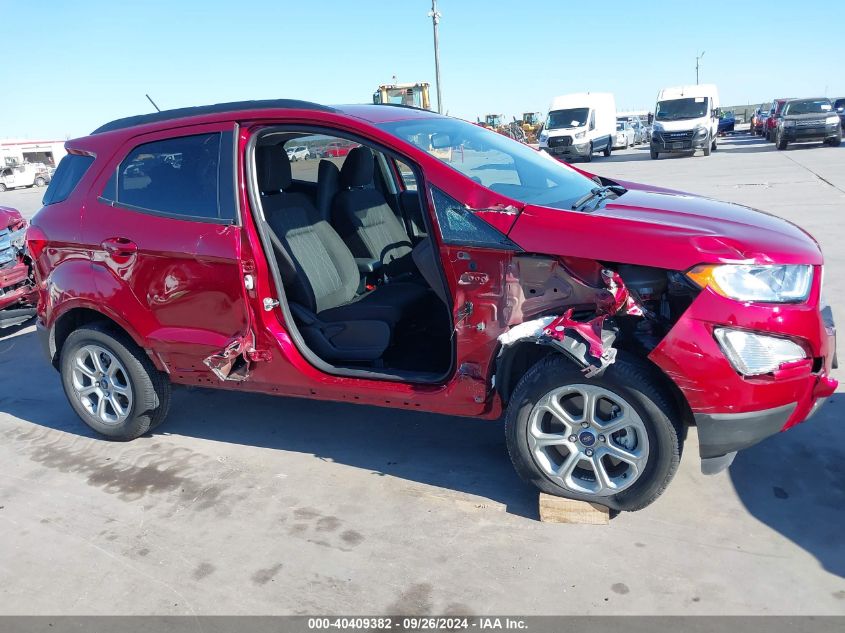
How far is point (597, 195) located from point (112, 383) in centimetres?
326

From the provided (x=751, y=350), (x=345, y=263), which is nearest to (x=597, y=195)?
(x=751, y=350)

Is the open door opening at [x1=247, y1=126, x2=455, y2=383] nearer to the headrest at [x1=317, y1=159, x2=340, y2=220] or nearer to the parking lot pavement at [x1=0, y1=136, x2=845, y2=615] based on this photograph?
the headrest at [x1=317, y1=159, x2=340, y2=220]

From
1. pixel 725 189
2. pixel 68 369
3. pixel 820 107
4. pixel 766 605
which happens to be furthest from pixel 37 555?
pixel 820 107

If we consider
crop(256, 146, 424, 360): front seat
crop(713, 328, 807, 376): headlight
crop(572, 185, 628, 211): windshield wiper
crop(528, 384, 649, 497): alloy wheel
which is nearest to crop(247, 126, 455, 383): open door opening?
crop(256, 146, 424, 360): front seat

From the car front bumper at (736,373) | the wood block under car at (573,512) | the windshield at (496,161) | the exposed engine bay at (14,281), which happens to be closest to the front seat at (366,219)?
the windshield at (496,161)

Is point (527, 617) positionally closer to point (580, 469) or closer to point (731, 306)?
point (580, 469)

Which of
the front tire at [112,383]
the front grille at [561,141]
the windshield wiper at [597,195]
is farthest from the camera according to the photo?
the front grille at [561,141]

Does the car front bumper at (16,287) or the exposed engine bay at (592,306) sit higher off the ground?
the exposed engine bay at (592,306)

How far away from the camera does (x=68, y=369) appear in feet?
15.5

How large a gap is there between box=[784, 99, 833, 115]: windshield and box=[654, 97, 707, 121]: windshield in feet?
9.76

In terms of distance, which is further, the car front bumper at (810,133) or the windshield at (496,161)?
the car front bumper at (810,133)

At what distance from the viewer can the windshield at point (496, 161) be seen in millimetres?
3666

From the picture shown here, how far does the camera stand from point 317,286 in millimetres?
4371

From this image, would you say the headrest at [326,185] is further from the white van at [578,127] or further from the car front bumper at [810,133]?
the car front bumper at [810,133]
